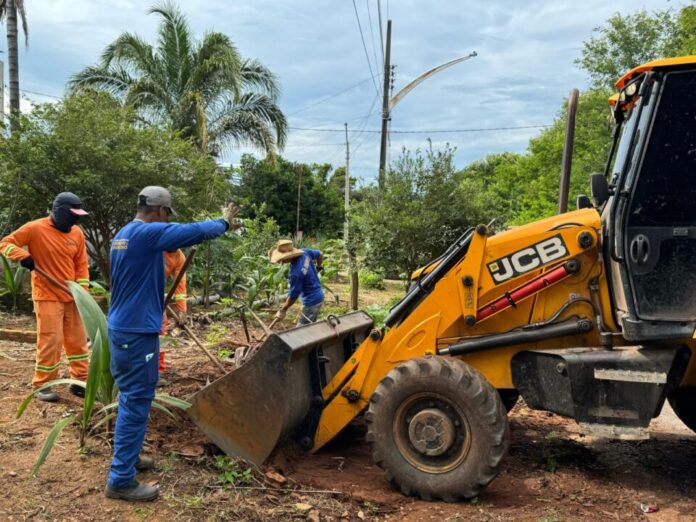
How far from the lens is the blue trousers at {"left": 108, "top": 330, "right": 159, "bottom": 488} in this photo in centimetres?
385

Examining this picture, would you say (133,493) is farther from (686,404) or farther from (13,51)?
(13,51)

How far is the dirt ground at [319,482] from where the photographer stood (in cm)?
383

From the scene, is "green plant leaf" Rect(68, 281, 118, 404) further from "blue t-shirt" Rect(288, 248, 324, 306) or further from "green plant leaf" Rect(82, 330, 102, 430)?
"blue t-shirt" Rect(288, 248, 324, 306)

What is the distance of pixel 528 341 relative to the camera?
448cm

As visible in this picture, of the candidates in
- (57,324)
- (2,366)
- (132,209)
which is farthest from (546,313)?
(132,209)

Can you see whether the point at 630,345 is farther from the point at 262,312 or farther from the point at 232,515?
the point at 262,312

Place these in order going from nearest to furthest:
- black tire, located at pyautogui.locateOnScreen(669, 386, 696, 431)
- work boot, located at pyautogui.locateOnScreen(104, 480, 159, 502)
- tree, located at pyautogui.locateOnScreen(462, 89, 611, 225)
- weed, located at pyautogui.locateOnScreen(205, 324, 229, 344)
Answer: work boot, located at pyautogui.locateOnScreen(104, 480, 159, 502) → black tire, located at pyautogui.locateOnScreen(669, 386, 696, 431) → weed, located at pyautogui.locateOnScreen(205, 324, 229, 344) → tree, located at pyautogui.locateOnScreen(462, 89, 611, 225)

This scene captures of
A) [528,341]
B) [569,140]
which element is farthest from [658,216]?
[528,341]

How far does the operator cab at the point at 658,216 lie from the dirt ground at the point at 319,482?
4.01ft

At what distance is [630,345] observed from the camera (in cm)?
433

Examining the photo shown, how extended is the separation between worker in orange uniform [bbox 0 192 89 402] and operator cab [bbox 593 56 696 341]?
176 inches

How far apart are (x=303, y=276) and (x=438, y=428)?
4.18 metres

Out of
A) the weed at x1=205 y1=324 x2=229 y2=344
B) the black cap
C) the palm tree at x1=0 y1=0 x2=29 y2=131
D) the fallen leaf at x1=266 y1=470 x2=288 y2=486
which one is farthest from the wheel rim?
the palm tree at x1=0 y1=0 x2=29 y2=131

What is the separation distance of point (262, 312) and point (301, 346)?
7502mm
